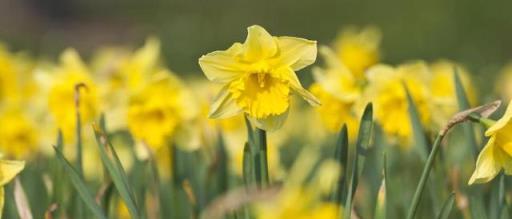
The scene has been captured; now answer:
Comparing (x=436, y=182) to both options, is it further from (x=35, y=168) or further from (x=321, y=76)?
(x=35, y=168)

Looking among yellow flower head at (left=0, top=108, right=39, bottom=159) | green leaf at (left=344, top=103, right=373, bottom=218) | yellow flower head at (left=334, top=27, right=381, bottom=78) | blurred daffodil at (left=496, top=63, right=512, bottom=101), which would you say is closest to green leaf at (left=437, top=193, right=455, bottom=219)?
green leaf at (left=344, top=103, right=373, bottom=218)

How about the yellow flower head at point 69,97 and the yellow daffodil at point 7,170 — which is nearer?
the yellow daffodil at point 7,170

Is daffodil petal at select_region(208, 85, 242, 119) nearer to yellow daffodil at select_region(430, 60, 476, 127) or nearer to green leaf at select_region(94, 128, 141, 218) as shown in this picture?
green leaf at select_region(94, 128, 141, 218)

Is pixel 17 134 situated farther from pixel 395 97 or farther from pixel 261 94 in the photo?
pixel 261 94

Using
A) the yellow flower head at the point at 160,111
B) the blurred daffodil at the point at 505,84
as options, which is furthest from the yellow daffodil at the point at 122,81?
the blurred daffodil at the point at 505,84

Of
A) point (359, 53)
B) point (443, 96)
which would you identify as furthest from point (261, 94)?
point (359, 53)

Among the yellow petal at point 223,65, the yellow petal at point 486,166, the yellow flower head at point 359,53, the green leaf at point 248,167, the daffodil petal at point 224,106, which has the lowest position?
the yellow petal at point 486,166

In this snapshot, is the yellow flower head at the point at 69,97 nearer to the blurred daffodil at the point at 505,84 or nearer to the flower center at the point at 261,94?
the flower center at the point at 261,94

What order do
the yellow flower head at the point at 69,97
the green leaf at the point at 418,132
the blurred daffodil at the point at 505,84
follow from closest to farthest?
the green leaf at the point at 418,132 → the yellow flower head at the point at 69,97 → the blurred daffodil at the point at 505,84
